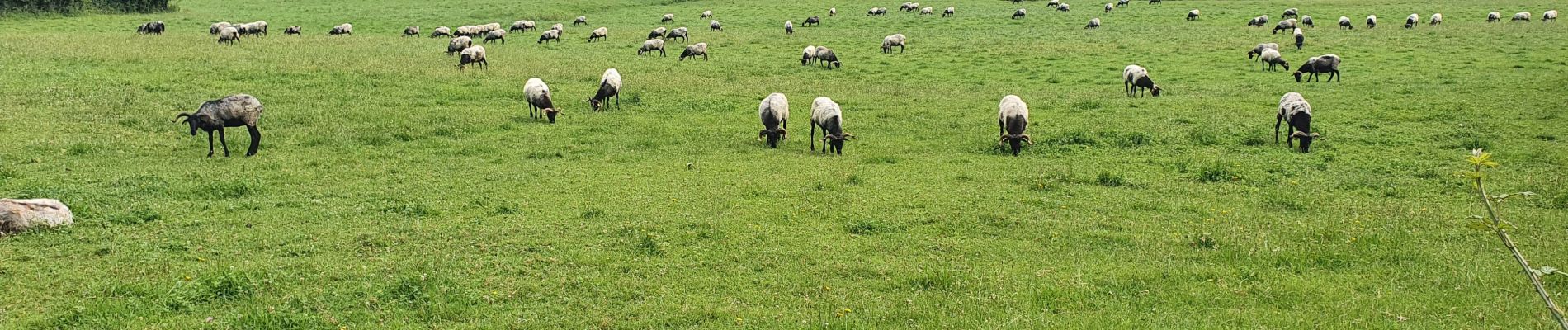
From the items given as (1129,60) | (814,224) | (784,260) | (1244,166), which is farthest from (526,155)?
(1129,60)

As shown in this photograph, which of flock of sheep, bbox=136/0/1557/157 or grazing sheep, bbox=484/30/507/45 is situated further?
grazing sheep, bbox=484/30/507/45

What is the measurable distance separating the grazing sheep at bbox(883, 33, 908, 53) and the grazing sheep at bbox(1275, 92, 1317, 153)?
2209cm

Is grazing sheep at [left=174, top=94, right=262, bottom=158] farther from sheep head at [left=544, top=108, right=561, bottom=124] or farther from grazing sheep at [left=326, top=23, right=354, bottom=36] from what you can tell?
grazing sheep at [left=326, top=23, right=354, bottom=36]

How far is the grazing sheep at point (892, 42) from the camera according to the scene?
40.7 m

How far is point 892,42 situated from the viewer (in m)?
41.4

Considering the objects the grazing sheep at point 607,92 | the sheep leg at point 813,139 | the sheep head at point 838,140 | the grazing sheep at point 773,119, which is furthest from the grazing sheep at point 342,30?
the sheep head at point 838,140

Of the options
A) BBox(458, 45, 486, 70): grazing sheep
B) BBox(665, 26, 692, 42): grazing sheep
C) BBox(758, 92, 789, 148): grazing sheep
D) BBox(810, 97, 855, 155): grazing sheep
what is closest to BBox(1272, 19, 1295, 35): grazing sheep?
BBox(665, 26, 692, 42): grazing sheep

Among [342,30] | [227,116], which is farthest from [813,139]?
[342,30]

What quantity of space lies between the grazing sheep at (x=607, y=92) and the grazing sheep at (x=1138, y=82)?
13.5m

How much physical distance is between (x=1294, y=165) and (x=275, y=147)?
59.1ft

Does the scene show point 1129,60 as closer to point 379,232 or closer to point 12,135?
point 379,232

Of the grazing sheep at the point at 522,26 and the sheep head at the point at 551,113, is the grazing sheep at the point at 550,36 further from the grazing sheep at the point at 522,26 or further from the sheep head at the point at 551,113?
the sheep head at the point at 551,113

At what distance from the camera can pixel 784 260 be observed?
10.7 meters

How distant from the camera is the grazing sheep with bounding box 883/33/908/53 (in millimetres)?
40719
